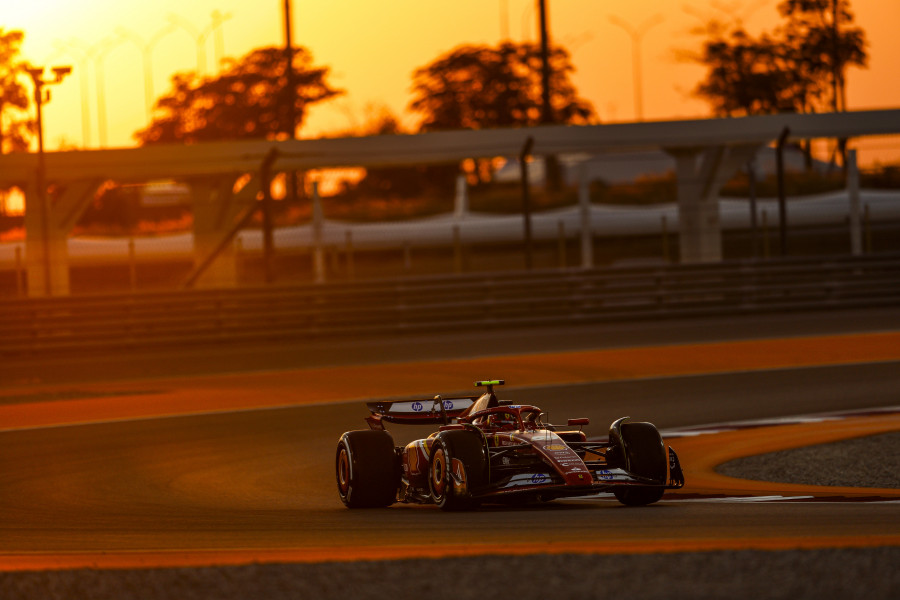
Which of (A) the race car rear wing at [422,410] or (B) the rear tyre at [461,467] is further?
(A) the race car rear wing at [422,410]

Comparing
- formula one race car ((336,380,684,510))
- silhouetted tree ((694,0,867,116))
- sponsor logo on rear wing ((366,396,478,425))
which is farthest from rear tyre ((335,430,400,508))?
silhouetted tree ((694,0,867,116))

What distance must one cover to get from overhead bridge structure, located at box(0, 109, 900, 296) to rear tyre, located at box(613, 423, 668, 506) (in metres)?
13.9

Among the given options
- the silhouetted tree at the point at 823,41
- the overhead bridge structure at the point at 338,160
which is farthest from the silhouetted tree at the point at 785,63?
the overhead bridge structure at the point at 338,160

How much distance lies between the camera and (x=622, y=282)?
861 inches

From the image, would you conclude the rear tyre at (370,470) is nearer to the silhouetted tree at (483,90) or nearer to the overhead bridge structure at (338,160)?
the overhead bridge structure at (338,160)

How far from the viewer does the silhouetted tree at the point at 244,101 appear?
76000mm

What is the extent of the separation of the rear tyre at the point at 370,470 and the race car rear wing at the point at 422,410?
0.89 feet

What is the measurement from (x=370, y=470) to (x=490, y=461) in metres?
0.95

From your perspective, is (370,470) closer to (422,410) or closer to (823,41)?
(422,410)

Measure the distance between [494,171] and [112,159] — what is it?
155ft

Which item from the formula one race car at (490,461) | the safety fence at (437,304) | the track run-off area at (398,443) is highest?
Answer: the safety fence at (437,304)

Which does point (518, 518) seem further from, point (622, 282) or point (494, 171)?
point (494, 171)

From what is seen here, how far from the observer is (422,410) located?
8859mm

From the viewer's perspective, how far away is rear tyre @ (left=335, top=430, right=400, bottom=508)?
8.45 m
